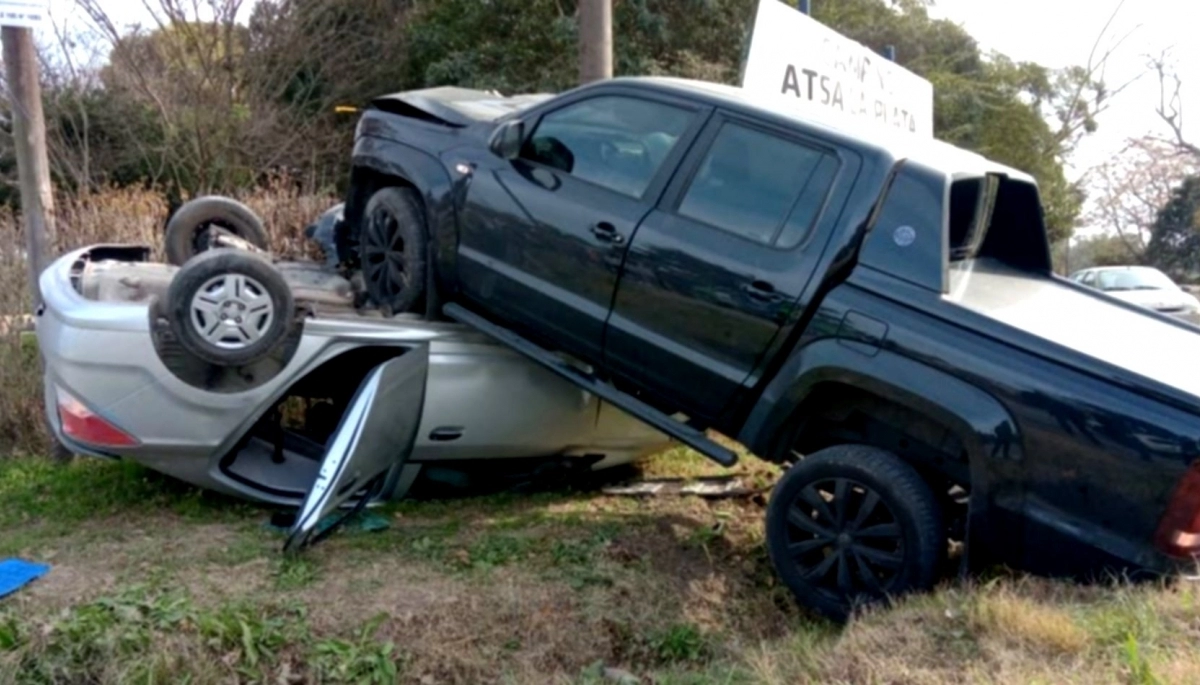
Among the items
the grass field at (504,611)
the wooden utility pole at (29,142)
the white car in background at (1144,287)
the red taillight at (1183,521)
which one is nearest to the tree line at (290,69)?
the white car in background at (1144,287)

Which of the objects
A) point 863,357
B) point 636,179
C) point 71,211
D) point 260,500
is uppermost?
point 636,179

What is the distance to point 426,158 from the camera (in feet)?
20.0

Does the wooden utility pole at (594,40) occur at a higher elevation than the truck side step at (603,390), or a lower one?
higher

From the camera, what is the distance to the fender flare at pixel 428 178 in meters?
5.93

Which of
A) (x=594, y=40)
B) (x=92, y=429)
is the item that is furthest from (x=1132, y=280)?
(x=92, y=429)

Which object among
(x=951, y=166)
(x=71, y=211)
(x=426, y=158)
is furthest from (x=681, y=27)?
(x=951, y=166)

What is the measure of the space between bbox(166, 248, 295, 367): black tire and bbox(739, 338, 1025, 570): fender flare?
2.45 metres

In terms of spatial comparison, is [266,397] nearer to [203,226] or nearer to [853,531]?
[203,226]

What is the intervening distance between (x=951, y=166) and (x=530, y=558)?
2.52m

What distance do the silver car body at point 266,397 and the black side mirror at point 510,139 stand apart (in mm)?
922

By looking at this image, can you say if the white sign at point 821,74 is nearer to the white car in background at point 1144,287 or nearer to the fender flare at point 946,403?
the fender flare at point 946,403

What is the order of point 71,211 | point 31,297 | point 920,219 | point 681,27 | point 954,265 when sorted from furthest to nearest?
1. point 681,27
2. point 71,211
3. point 31,297
4. point 954,265
5. point 920,219

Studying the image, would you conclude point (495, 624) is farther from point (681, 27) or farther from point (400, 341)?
point (681, 27)

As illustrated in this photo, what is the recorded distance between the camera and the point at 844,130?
4988mm
